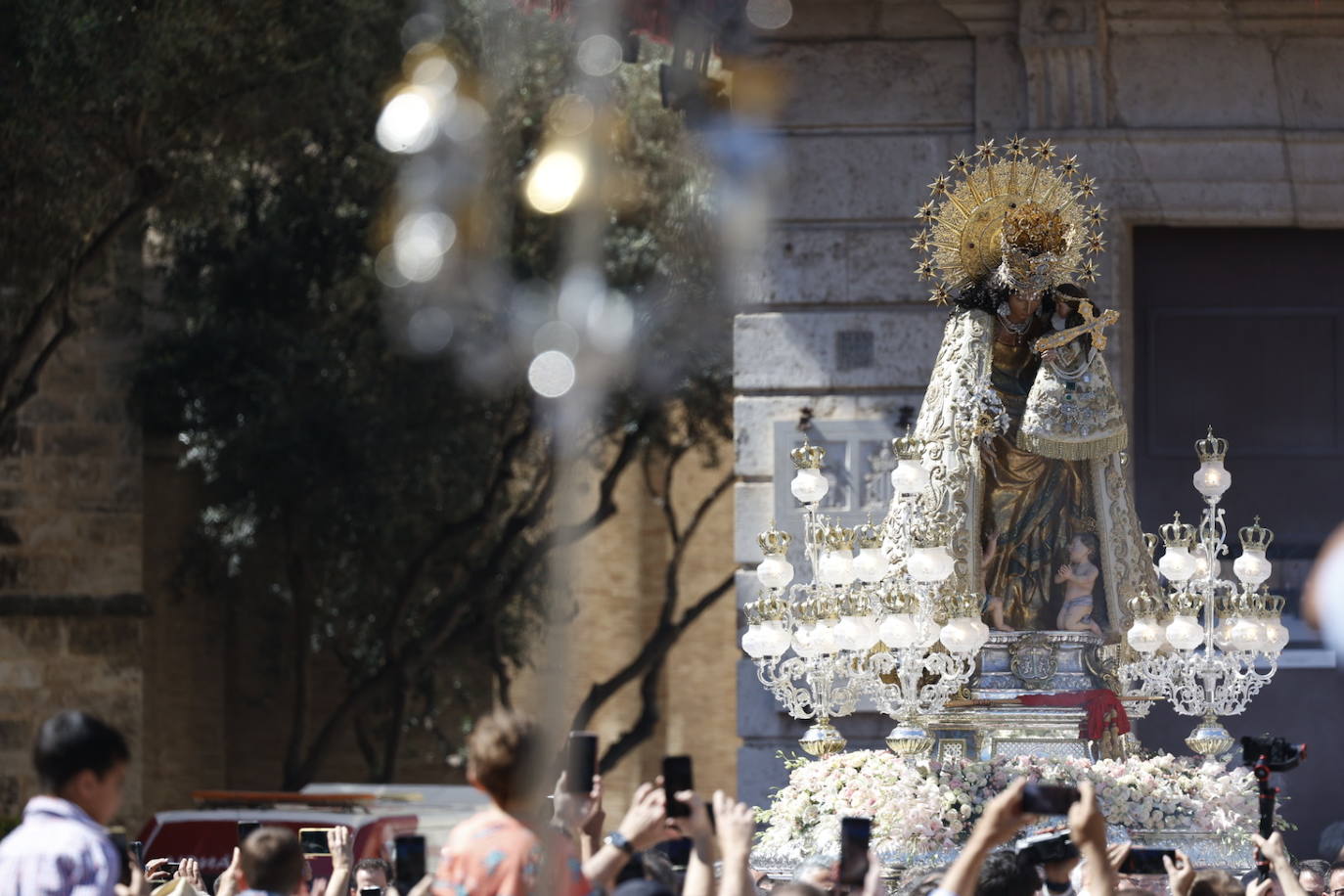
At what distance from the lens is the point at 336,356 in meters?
23.5

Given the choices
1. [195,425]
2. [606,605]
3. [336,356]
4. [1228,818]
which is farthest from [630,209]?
[1228,818]

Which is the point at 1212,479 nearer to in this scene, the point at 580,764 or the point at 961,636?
the point at 961,636

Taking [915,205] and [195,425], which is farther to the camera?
[195,425]

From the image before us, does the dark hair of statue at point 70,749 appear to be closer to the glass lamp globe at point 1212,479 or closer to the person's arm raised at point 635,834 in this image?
the person's arm raised at point 635,834

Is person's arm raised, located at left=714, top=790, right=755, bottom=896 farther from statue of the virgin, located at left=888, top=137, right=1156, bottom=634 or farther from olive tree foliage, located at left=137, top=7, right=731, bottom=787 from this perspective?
olive tree foliage, located at left=137, top=7, right=731, bottom=787

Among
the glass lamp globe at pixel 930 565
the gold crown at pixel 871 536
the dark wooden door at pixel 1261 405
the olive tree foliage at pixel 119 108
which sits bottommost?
the glass lamp globe at pixel 930 565

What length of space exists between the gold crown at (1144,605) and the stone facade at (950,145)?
11.4 feet

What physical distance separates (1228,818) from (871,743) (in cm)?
380

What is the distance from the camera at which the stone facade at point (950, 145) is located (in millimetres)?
14906

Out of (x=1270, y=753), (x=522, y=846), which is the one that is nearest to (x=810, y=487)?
(x=1270, y=753)

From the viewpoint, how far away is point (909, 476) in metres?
11.4

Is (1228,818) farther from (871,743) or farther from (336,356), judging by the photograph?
(336,356)

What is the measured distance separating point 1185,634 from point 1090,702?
576mm

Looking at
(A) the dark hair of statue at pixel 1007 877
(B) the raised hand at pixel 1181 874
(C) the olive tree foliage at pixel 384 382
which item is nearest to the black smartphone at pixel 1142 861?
(B) the raised hand at pixel 1181 874
